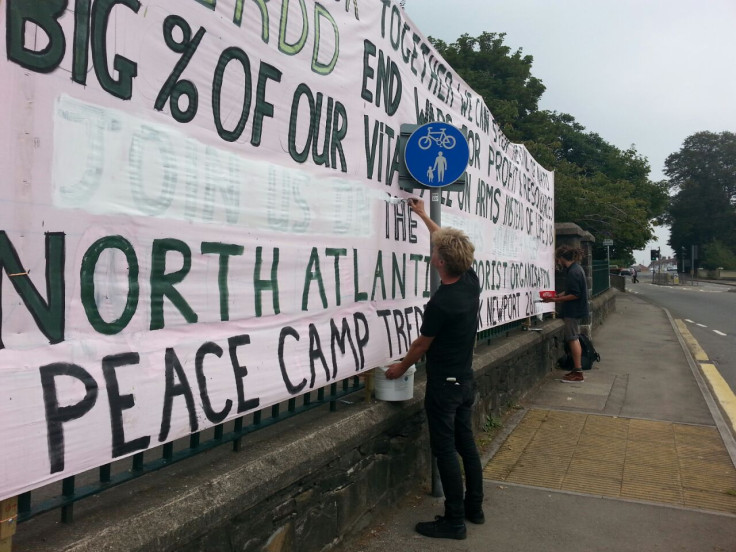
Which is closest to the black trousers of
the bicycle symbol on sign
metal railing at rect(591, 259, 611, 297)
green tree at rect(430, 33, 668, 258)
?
the bicycle symbol on sign

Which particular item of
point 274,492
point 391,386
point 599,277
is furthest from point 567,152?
point 274,492

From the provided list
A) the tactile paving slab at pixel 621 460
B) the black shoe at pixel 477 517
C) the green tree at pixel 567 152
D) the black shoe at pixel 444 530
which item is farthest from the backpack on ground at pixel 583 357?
the green tree at pixel 567 152

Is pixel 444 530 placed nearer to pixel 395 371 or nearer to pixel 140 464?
pixel 395 371

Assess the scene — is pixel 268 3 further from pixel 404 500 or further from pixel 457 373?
pixel 404 500

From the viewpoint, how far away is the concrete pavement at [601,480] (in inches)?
141

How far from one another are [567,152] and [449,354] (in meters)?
30.9

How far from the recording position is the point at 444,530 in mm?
3545

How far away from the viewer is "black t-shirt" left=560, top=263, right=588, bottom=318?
8.12 m

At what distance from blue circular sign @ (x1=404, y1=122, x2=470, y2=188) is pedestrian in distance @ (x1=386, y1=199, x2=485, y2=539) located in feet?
1.99

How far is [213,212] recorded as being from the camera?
2.43 meters

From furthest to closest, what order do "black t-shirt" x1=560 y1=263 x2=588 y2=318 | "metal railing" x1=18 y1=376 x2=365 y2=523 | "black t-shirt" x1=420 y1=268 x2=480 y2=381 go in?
"black t-shirt" x1=560 y1=263 x2=588 y2=318, "black t-shirt" x1=420 y1=268 x2=480 y2=381, "metal railing" x1=18 y1=376 x2=365 y2=523

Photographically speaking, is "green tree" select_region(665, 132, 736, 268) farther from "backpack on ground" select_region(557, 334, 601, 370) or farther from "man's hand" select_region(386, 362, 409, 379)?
"man's hand" select_region(386, 362, 409, 379)

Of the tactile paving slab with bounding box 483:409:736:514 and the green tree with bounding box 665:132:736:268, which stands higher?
the green tree with bounding box 665:132:736:268

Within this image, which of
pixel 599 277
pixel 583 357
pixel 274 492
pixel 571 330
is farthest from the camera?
pixel 599 277
